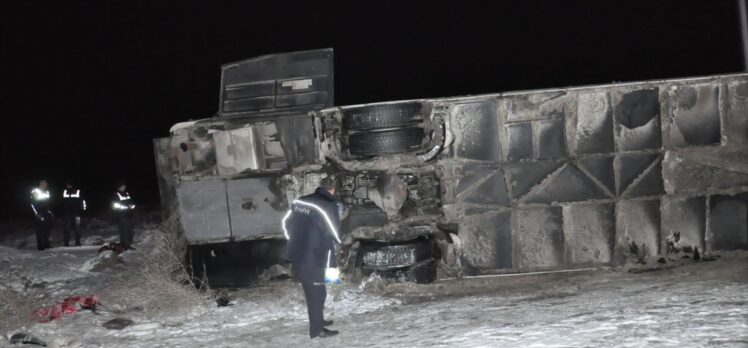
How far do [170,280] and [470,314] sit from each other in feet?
12.7

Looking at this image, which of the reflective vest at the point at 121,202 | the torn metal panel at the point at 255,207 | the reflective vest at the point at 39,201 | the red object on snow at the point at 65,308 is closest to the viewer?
the red object on snow at the point at 65,308

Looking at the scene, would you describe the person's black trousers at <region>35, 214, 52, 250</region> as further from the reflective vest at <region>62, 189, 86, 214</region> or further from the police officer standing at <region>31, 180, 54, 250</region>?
the reflective vest at <region>62, 189, 86, 214</region>

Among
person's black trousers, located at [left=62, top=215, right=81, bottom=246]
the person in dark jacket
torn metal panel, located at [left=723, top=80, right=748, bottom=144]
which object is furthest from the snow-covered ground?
person's black trousers, located at [left=62, top=215, right=81, bottom=246]

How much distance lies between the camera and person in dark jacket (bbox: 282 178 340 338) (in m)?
6.34

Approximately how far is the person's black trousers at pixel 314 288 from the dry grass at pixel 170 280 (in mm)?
2164

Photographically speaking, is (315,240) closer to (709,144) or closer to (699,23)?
(709,144)

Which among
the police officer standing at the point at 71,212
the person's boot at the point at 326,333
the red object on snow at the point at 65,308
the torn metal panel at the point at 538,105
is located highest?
the torn metal panel at the point at 538,105

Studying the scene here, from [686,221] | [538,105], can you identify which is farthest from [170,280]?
[686,221]

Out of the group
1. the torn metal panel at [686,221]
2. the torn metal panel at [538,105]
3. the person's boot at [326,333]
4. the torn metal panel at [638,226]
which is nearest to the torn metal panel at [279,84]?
the torn metal panel at [538,105]

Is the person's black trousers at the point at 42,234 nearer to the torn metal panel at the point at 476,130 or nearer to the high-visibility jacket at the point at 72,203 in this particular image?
the high-visibility jacket at the point at 72,203

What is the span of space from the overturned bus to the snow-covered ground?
1.24 ft

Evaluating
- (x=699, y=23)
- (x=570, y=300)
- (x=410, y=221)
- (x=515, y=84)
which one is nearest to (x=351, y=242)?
(x=410, y=221)

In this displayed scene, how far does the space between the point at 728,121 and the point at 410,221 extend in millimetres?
4047

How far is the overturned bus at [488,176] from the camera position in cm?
834
